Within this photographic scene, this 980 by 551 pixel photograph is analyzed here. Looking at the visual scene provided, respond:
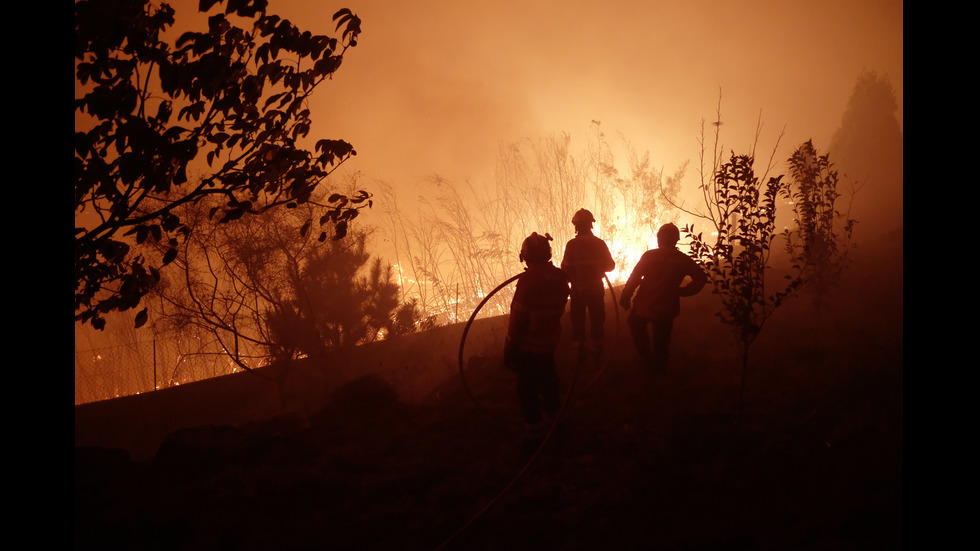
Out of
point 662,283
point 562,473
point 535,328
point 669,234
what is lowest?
point 562,473

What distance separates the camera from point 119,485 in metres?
5.60

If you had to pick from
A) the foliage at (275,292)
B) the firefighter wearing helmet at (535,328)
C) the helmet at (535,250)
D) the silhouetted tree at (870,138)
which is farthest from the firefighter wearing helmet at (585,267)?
the silhouetted tree at (870,138)

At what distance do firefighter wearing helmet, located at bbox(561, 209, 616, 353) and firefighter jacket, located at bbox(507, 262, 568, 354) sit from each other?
2064 millimetres

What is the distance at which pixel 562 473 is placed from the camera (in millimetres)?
5730

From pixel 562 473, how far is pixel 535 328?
165cm

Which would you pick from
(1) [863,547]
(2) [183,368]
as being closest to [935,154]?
(1) [863,547]

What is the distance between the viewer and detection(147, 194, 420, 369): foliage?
12188 millimetres

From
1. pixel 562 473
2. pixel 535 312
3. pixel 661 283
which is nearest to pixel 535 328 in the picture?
pixel 535 312

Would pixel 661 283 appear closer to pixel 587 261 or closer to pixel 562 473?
pixel 587 261

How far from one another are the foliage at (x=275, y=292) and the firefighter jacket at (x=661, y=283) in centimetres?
740

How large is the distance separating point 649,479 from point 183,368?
865 inches

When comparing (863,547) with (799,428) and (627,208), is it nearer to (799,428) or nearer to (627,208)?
(799,428)

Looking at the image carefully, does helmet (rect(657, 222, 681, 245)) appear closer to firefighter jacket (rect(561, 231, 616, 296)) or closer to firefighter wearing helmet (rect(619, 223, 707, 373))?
firefighter wearing helmet (rect(619, 223, 707, 373))

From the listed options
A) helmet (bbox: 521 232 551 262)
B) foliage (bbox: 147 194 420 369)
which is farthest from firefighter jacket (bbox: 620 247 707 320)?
foliage (bbox: 147 194 420 369)
